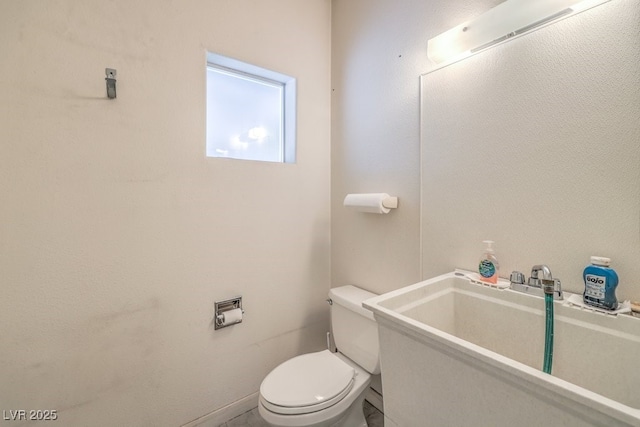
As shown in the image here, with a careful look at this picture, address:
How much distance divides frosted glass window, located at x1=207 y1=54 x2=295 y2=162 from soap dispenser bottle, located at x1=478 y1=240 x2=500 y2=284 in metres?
1.27

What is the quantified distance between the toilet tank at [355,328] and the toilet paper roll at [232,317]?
1.80ft

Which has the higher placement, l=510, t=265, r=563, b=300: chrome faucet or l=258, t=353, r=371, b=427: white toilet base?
l=510, t=265, r=563, b=300: chrome faucet

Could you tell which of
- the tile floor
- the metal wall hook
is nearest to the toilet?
the tile floor

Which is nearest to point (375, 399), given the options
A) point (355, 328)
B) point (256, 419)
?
point (355, 328)

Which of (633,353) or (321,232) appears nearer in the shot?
(633,353)

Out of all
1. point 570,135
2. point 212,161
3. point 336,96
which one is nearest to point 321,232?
point 212,161

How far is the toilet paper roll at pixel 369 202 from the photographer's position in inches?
55.9

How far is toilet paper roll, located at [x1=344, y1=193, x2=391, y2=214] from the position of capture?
1.42 metres

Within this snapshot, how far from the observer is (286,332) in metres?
1.74

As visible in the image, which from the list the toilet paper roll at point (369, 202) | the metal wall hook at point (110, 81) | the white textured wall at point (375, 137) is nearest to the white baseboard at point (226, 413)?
the white textured wall at point (375, 137)

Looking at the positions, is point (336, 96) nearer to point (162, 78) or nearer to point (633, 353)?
point (162, 78)

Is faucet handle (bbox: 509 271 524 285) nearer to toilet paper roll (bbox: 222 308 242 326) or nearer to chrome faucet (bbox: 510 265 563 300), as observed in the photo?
chrome faucet (bbox: 510 265 563 300)

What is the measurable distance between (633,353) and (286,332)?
1.55 meters

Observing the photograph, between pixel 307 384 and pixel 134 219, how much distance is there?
3.71ft
